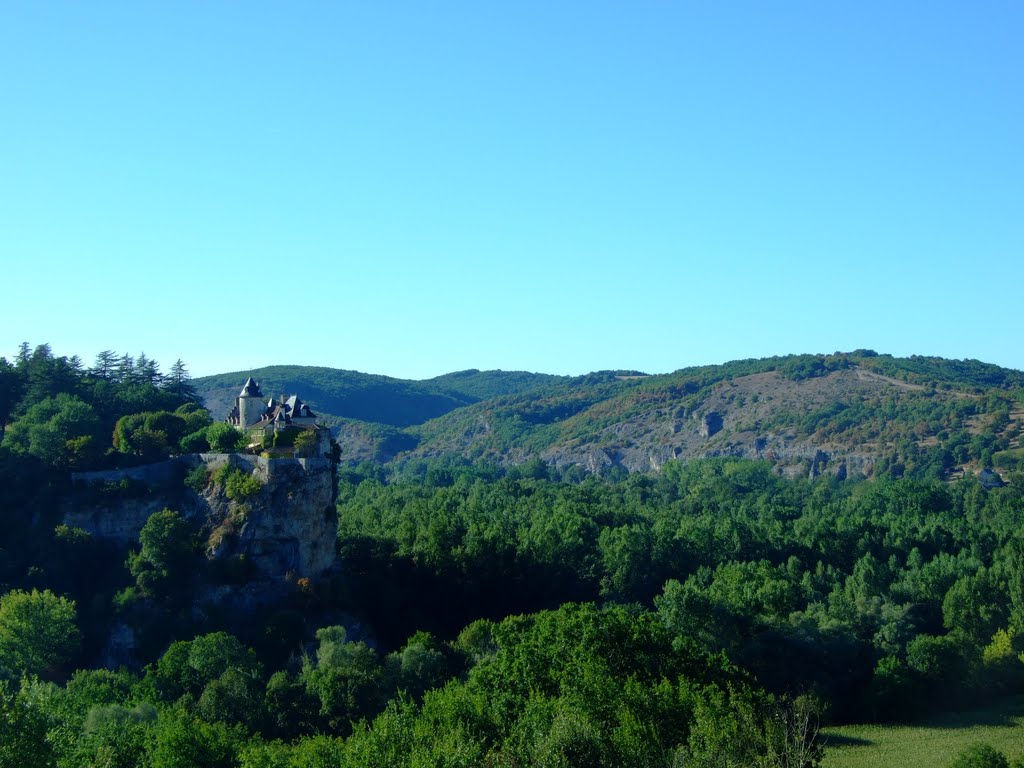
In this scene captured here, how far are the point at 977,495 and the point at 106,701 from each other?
95.9 metres

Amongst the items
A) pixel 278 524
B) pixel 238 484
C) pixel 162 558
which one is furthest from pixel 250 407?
pixel 162 558

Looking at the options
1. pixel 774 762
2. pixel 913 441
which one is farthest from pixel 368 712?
pixel 913 441

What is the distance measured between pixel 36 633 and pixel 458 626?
2219cm

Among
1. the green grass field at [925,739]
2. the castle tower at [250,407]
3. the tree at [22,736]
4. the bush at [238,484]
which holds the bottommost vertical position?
the green grass field at [925,739]

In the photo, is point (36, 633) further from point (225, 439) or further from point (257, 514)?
point (225, 439)

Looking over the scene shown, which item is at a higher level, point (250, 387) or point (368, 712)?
point (250, 387)

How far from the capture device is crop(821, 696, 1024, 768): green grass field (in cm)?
5394

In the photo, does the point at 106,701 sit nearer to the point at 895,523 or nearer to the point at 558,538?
the point at 558,538

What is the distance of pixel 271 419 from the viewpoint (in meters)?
71.3

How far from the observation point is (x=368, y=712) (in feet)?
182

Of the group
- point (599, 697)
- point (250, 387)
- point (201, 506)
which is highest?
point (250, 387)

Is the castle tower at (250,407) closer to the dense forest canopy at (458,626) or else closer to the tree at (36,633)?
the dense forest canopy at (458,626)

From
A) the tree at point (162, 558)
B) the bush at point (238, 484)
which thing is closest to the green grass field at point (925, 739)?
the bush at point (238, 484)

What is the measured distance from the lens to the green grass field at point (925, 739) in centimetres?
5394
